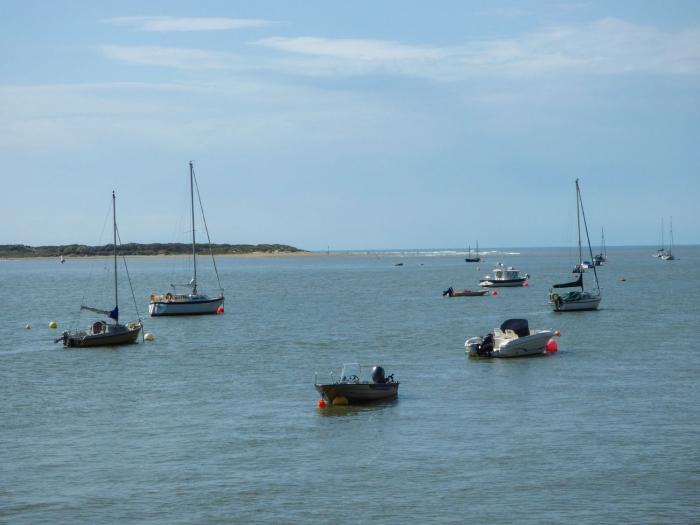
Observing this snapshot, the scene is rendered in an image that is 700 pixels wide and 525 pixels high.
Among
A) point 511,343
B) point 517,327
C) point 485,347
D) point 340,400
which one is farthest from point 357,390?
point 517,327

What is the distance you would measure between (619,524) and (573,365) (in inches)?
1105

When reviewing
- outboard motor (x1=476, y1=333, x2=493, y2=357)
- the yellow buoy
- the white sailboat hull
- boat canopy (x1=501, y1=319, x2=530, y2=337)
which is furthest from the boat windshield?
the white sailboat hull

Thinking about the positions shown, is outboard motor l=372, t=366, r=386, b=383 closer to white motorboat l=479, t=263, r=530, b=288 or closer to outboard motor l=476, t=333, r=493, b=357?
outboard motor l=476, t=333, r=493, b=357

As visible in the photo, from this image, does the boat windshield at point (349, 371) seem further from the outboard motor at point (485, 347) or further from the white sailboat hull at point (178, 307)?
the white sailboat hull at point (178, 307)

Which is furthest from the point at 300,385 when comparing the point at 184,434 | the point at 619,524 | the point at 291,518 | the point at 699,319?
the point at 699,319

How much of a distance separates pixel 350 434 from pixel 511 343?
21.4 metres

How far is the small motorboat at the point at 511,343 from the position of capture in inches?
2226

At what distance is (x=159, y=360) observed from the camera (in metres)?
61.0

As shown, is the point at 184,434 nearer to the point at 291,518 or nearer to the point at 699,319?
the point at 291,518

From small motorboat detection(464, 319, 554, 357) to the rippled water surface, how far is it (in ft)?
3.10

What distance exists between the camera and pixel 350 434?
3722 cm

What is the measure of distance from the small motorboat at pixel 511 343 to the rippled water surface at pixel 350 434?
3.10ft

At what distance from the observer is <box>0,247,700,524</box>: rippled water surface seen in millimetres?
28750

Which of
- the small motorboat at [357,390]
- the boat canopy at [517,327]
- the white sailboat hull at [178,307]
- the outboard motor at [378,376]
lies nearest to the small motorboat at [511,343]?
the boat canopy at [517,327]
